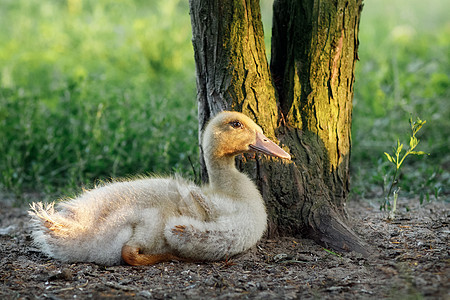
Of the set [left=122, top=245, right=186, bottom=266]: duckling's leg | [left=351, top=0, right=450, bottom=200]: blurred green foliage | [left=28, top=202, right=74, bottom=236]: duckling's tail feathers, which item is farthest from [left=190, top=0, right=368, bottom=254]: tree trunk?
[left=28, top=202, right=74, bottom=236]: duckling's tail feathers

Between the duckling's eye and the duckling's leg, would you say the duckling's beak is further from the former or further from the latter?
the duckling's leg

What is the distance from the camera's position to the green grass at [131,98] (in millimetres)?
6551

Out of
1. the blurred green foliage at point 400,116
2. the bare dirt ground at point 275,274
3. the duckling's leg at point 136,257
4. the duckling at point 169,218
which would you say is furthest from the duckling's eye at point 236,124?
the blurred green foliage at point 400,116

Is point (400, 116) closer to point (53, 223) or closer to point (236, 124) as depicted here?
point (236, 124)

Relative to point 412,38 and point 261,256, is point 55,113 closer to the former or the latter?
point 261,256

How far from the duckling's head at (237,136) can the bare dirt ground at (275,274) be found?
2.74 feet

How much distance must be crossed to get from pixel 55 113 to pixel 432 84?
575 cm

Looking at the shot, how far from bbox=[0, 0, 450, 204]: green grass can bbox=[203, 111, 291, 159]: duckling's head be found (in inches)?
49.8

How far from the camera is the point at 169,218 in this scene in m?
3.97

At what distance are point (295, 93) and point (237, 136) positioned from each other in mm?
731

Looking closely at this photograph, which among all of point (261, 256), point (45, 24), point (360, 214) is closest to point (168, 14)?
point (45, 24)

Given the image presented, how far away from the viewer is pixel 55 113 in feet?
24.1

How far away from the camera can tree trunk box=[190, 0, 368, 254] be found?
14.1 ft

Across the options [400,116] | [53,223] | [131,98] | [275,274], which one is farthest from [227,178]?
[400,116]
